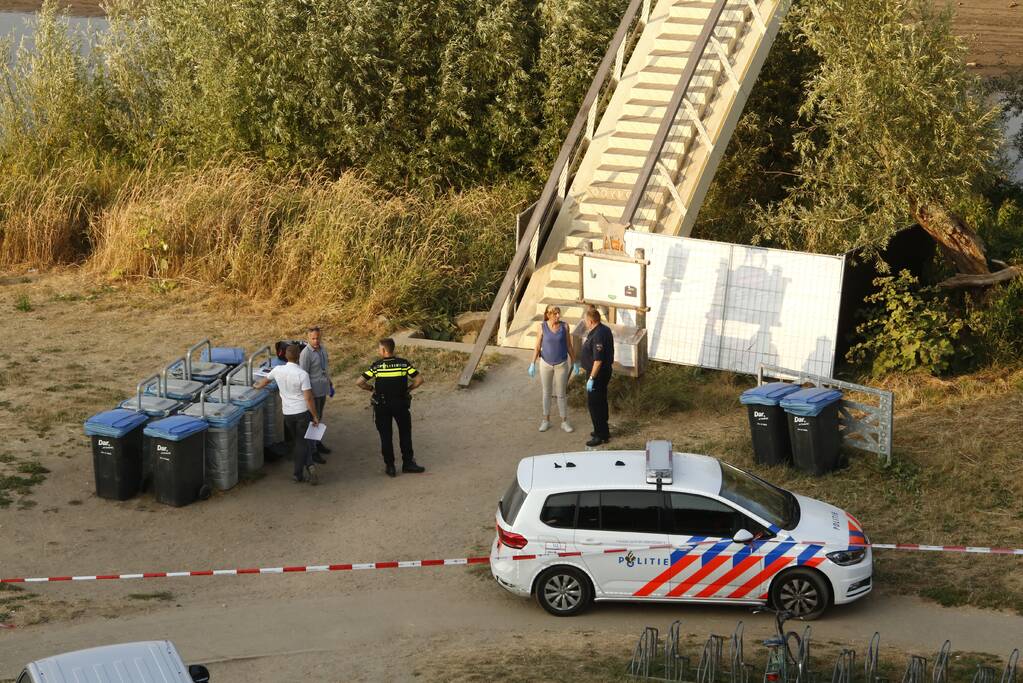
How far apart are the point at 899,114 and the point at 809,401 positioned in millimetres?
4835

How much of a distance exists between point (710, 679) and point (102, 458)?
6.94 m

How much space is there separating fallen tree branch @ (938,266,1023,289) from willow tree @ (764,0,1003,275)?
760 mm

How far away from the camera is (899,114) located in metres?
17.2

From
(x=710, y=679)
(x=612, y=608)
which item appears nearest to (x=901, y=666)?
(x=710, y=679)

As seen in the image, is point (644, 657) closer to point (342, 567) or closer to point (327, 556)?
point (342, 567)

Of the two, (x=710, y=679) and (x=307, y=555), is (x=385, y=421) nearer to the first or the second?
(x=307, y=555)

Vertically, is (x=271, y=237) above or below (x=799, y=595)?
above

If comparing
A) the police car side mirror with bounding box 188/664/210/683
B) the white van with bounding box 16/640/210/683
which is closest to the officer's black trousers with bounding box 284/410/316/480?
the police car side mirror with bounding box 188/664/210/683

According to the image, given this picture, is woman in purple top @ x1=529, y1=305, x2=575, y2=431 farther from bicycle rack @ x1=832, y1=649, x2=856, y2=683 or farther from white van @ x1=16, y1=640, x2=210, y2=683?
white van @ x1=16, y1=640, x2=210, y2=683

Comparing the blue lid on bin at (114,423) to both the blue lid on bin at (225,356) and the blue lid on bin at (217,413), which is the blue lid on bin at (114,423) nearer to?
the blue lid on bin at (217,413)

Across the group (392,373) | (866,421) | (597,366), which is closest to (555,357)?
(597,366)

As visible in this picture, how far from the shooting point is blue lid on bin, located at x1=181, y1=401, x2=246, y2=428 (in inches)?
554

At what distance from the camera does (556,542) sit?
37.7ft

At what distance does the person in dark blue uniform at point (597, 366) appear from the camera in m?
15.3
